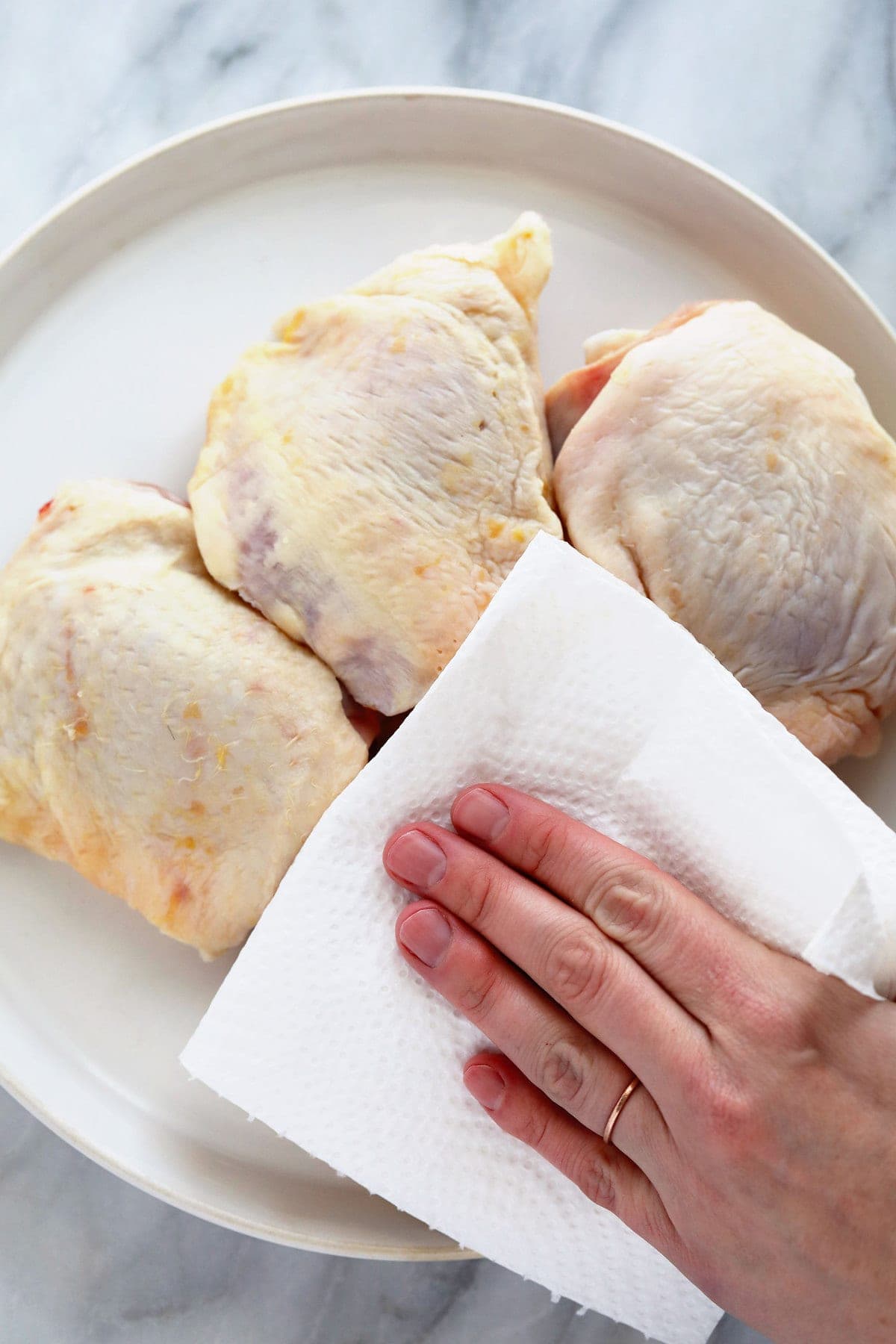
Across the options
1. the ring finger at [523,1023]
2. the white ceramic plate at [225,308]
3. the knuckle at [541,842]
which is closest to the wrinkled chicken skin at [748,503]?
the white ceramic plate at [225,308]

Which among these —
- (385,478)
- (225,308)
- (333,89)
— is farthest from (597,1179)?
(333,89)

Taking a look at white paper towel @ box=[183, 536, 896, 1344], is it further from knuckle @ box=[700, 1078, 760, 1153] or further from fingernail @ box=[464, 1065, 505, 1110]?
knuckle @ box=[700, 1078, 760, 1153]

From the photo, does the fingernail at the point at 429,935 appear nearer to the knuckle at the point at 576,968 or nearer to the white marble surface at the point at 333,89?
the knuckle at the point at 576,968

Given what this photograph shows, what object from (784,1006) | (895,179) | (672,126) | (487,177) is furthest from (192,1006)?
(895,179)

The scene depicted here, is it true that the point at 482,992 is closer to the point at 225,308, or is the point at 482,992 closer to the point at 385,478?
the point at 385,478

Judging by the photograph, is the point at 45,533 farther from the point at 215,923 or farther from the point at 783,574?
the point at 783,574
